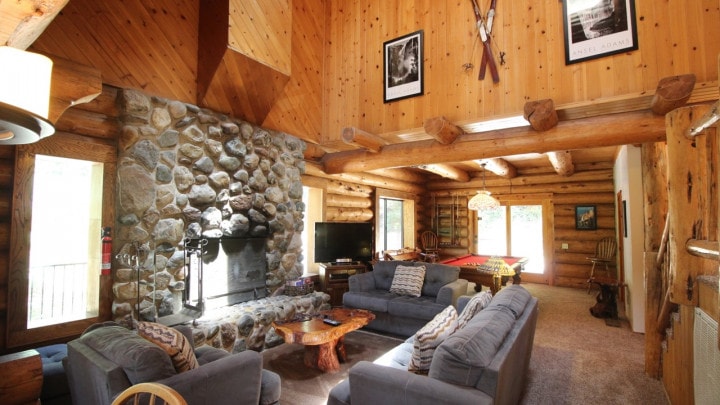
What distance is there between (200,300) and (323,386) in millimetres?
1635

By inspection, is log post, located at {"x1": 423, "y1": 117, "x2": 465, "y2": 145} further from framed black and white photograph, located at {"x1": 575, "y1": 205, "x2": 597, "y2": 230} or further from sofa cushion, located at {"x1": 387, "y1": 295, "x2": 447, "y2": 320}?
framed black and white photograph, located at {"x1": 575, "y1": 205, "x2": 597, "y2": 230}

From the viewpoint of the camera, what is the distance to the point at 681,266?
89.4 inches

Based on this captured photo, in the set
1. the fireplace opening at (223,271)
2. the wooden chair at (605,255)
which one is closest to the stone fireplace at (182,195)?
the fireplace opening at (223,271)

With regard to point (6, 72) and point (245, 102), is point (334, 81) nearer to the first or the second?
point (245, 102)

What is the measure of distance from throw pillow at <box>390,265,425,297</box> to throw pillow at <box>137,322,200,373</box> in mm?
3245

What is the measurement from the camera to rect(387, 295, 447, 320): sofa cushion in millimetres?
4348

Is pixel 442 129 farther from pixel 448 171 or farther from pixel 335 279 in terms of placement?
pixel 448 171

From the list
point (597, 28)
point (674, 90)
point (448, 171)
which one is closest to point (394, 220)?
point (448, 171)

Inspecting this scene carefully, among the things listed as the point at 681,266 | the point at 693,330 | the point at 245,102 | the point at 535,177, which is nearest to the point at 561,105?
the point at 681,266

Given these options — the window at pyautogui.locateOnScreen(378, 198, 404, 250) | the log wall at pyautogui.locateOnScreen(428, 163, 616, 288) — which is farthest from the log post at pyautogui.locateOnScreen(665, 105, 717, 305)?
the log wall at pyautogui.locateOnScreen(428, 163, 616, 288)

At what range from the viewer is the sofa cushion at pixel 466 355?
6.17 ft

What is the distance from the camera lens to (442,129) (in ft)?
14.1

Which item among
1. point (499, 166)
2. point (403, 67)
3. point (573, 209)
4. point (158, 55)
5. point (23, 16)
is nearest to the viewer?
point (23, 16)

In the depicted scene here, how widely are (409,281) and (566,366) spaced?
2.08 metres
